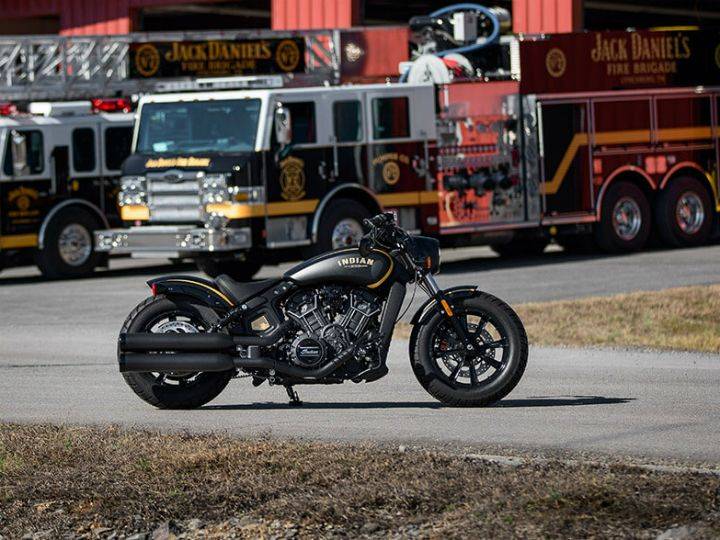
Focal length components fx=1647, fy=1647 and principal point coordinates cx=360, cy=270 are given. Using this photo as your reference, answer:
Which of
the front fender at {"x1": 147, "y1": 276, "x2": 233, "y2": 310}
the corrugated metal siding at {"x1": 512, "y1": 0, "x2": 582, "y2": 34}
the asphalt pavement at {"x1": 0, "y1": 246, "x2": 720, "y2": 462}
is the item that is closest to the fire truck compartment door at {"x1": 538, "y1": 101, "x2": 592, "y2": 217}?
the corrugated metal siding at {"x1": 512, "y1": 0, "x2": 582, "y2": 34}

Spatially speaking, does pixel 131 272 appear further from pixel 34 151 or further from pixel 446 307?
pixel 446 307

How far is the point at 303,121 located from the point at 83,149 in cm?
415

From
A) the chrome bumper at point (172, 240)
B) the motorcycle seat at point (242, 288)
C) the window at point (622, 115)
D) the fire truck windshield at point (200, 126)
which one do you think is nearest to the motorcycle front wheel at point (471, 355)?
the motorcycle seat at point (242, 288)

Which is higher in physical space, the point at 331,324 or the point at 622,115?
the point at 622,115

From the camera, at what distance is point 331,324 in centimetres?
1049

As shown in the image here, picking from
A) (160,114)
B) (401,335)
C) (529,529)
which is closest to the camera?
(529,529)

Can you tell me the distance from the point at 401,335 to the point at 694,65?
1136 centimetres

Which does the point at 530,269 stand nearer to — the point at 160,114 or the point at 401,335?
the point at 160,114

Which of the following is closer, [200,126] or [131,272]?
[200,126]

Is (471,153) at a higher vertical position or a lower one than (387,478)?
higher

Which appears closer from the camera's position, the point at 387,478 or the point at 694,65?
the point at 387,478

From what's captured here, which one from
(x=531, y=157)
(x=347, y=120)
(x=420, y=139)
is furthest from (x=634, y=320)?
(x=531, y=157)

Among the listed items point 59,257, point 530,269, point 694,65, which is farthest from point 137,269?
point 694,65

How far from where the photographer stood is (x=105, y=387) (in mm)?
12117
